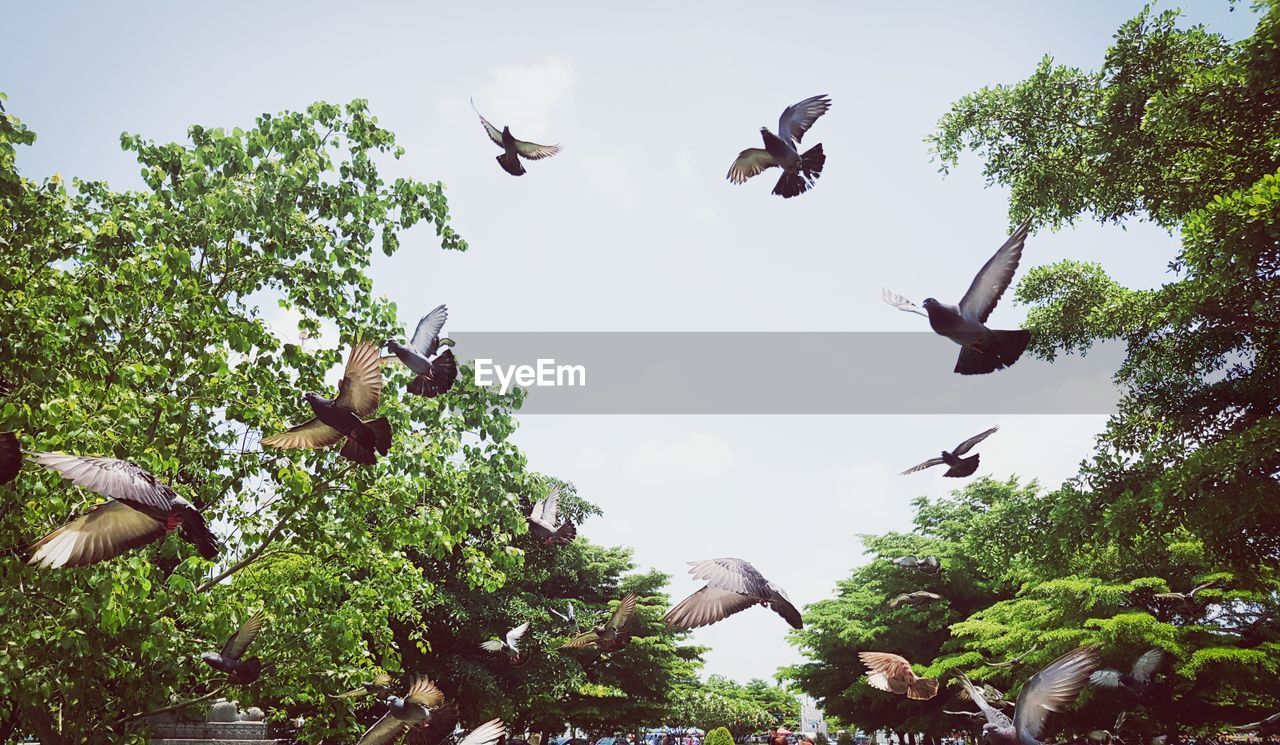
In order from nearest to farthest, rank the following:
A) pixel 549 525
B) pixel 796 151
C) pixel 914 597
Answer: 1. pixel 796 151
2. pixel 549 525
3. pixel 914 597

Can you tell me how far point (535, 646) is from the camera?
27.7 metres

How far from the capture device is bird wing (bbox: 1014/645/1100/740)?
6359mm

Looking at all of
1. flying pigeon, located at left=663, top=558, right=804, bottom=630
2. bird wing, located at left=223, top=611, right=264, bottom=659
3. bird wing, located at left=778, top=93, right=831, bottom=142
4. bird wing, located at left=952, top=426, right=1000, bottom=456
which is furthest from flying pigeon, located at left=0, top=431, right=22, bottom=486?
bird wing, located at left=952, top=426, right=1000, bottom=456

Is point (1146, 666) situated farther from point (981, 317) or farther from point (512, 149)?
point (512, 149)

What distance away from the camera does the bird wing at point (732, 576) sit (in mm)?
5293

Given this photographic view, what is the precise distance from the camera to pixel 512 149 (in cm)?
830

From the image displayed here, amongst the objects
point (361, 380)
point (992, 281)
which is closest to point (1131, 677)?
point (992, 281)

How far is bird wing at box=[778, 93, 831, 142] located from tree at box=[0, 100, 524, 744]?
566 centimetres

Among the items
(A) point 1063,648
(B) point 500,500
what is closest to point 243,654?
(B) point 500,500

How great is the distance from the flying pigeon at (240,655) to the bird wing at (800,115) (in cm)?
777

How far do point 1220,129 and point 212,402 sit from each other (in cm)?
1572

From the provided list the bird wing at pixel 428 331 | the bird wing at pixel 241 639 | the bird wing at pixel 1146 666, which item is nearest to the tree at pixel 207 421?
the bird wing at pixel 241 639

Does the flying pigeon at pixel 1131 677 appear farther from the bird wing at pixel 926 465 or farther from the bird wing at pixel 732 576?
the bird wing at pixel 732 576

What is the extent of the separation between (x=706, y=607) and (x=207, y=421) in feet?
23.8
